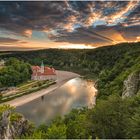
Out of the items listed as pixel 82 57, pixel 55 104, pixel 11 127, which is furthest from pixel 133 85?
pixel 82 57

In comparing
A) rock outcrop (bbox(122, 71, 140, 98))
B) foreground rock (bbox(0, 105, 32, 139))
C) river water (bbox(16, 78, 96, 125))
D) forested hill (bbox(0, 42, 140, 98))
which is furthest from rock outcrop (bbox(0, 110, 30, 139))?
forested hill (bbox(0, 42, 140, 98))

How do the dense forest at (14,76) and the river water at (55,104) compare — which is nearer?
the river water at (55,104)

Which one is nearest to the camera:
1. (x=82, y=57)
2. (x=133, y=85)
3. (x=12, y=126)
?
(x=12, y=126)

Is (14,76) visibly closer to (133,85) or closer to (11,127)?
(133,85)

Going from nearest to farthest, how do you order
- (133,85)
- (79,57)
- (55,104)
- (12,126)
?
(12,126) < (133,85) < (55,104) < (79,57)

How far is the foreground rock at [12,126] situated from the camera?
2391 centimetres

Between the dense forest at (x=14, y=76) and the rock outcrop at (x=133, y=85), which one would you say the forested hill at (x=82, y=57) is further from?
the rock outcrop at (x=133, y=85)

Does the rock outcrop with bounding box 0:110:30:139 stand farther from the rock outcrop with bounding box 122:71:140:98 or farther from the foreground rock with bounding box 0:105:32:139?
the rock outcrop with bounding box 122:71:140:98

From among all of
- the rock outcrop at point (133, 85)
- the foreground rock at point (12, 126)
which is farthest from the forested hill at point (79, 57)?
the foreground rock at point (12, 126)

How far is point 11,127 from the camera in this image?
91.3 feet

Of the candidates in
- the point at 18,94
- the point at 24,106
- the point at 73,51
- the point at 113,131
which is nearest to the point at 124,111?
the point at 113,131

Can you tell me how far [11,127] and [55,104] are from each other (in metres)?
28.0

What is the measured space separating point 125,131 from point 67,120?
13.2 metres

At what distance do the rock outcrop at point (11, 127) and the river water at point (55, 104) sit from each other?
11.0 meters
